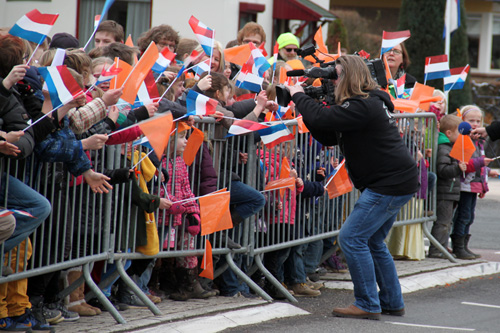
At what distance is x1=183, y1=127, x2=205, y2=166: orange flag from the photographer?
6.31 meters

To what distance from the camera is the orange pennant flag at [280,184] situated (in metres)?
7.06

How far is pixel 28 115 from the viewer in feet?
16.4

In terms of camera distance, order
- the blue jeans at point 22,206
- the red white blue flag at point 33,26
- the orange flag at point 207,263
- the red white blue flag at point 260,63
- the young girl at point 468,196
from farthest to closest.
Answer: the young girl at point 468,196 < the red white blue flag at point 260,63 < the orange flag at point 207,263 < the red white blue flag at point 33,26 < the blue jeans at point 22,206

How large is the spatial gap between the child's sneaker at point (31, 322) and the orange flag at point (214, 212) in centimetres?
149

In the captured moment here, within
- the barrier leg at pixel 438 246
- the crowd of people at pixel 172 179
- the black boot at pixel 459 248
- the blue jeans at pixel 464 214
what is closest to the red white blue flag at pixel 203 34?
the crowd of people at pixel 172 179

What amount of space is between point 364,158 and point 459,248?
3.94m

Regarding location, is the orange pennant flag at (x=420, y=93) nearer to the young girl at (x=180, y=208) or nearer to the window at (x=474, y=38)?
the young girl at (x=180, y=208)

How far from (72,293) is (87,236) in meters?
0.52

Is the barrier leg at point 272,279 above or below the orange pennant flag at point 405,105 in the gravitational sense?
below

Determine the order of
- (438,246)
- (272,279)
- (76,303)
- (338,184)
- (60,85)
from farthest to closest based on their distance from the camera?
(438,246) → (338,184) → (272,279) → (76,303) → (60,85)

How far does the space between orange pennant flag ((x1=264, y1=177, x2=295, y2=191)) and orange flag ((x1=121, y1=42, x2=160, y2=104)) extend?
1.73 metres

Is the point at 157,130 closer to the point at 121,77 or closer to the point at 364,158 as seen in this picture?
the point at 121,77

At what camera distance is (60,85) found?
504cm

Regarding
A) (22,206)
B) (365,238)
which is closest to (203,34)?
(365,238)
